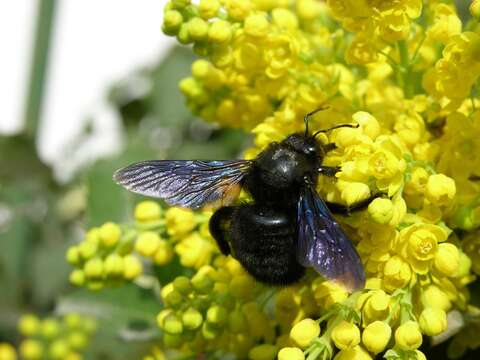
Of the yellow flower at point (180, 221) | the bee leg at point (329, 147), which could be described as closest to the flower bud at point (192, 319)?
the yellow flower at point (180, 221)

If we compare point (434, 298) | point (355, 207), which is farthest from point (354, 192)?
point (434, 298)

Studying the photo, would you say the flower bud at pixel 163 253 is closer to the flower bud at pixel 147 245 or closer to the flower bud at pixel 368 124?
the flower bud at pixel 147 245

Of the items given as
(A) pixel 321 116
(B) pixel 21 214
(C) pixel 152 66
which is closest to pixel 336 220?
(A) pixel 321 116

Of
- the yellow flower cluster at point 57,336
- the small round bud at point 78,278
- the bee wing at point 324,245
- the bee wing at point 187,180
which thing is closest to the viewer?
the bee wing at point 324,245

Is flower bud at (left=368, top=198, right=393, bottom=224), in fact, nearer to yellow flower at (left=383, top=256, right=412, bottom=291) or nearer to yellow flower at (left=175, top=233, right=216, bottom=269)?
yellow flower at (left=383, top=256, right=412, bottom=291)

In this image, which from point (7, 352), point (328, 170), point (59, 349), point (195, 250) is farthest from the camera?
point (7, 352)

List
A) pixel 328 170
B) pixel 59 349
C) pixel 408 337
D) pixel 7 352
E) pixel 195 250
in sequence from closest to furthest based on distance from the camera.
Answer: pixel 408 337
pixel 328 170
pixel 195 250
pixel 59 349
pixel 7 352

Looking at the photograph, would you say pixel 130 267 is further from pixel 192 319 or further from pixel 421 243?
pixel 421 243
